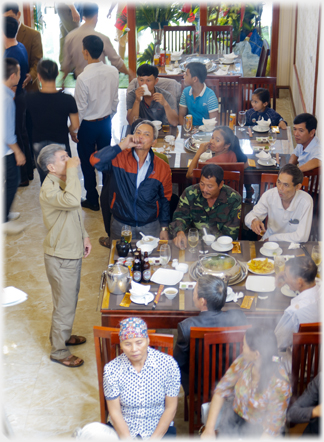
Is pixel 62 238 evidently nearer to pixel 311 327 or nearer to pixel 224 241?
pixel 224 241

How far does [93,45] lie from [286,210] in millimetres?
2305

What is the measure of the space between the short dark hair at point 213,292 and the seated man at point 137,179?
885 millimetres

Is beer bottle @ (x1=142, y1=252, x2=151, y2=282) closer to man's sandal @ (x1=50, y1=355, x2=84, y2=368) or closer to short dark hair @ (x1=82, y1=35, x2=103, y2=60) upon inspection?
man's sandal @ (x1=50, y1=355, x2=84, y2=368)

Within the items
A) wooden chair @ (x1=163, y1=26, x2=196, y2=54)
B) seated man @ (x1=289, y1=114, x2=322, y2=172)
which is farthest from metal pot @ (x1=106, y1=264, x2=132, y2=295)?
wooden chair @ (x1=163, y1=26, x2=196, y2=54)

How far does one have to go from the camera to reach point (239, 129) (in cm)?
477

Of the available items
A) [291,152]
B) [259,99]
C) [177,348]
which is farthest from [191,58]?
[177,348]

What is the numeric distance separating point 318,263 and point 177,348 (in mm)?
967

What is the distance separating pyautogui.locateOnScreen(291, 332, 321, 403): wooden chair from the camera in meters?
2.22

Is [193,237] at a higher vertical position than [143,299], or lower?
higher

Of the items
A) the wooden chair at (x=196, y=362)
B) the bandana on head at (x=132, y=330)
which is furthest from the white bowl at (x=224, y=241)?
the bandana on head at (x=132, y=330)

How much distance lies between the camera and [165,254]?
2.91 metres

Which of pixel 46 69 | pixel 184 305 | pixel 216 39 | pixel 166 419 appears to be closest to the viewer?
pixel 166 419

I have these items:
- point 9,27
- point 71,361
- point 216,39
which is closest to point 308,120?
point 71,361

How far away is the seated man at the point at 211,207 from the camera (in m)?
3.32
